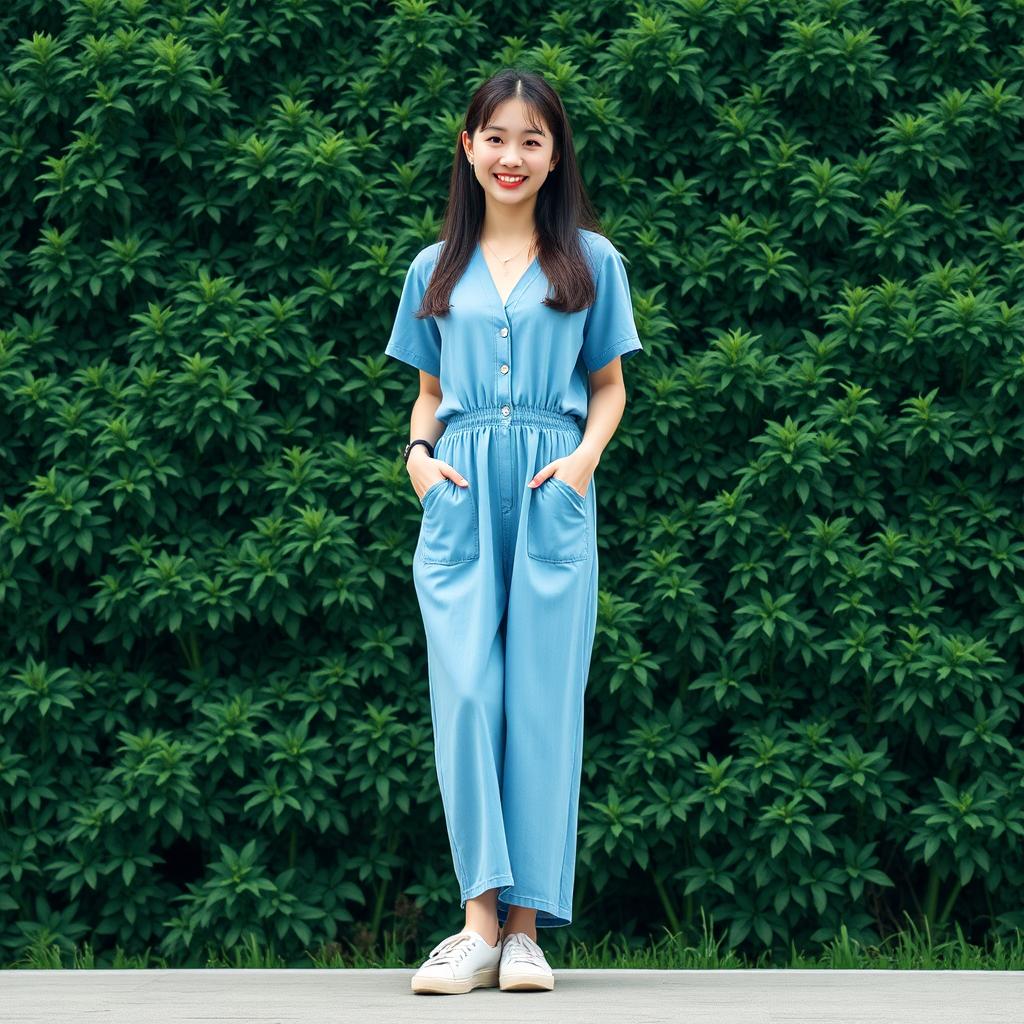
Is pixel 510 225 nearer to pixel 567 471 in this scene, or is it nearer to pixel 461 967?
pixel 567 471

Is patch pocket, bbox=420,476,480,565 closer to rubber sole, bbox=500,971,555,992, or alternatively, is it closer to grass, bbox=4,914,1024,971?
rubber sole, bbox=500,971,555,992

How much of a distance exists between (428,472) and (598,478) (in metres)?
1.36

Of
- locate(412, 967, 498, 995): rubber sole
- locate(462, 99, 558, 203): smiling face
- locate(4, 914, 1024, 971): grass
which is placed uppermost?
locate(462, 99, 558, 203): smiling face

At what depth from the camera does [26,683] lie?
473 centimetres

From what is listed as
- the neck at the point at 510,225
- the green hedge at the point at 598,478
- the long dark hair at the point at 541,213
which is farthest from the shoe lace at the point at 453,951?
the neck at the point at 510,225

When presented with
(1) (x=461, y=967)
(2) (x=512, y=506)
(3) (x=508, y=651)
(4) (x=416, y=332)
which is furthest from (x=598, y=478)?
(1) (x=461, y=967)

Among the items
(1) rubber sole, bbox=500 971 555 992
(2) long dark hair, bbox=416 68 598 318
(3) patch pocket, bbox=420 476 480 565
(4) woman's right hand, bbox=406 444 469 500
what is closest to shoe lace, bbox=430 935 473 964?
(1) rubber sole, bbox=500 971 555 992

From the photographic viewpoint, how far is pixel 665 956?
15.4 ft

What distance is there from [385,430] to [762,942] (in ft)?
6.47

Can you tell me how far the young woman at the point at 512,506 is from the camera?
337 centimetres

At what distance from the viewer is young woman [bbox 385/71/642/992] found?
11.0ft

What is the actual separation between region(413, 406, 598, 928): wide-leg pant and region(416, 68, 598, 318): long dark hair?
304 mm

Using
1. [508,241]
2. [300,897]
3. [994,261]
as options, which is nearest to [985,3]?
[994,261]

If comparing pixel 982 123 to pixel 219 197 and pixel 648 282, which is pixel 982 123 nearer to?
pixel 648 282
